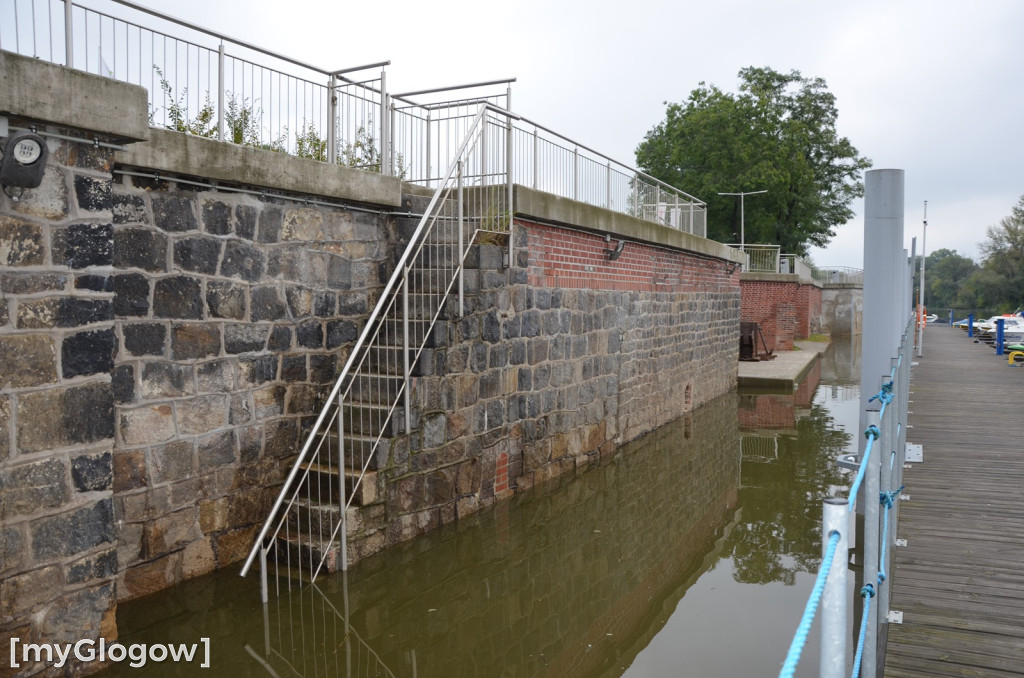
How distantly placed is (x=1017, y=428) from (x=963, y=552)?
4714mm

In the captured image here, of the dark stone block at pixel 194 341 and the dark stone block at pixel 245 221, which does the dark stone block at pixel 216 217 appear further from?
the dark stone block at pixel 194 341

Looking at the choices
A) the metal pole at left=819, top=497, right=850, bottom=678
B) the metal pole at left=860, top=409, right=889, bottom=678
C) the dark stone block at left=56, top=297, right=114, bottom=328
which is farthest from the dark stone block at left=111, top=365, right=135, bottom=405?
the metal pole at left=819, top=497, right=850, bottom=678

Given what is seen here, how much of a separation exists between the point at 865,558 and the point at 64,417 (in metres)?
3.90

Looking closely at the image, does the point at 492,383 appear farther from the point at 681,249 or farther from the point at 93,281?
the point at 681,249

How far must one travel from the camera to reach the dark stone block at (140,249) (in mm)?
4852

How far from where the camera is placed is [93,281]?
4129 mm

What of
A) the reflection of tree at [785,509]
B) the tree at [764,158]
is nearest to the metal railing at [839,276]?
the tree at [764,158]

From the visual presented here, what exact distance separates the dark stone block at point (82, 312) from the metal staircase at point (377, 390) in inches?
58.5

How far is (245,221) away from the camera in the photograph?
5.74 m

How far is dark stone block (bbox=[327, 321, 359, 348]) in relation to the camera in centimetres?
663

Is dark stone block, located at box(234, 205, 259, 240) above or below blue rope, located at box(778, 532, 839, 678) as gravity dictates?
above

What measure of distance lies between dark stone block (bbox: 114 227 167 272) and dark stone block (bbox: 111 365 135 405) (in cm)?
65

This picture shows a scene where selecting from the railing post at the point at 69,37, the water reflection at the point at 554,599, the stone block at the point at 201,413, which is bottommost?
the water reflection at the point at 554,599

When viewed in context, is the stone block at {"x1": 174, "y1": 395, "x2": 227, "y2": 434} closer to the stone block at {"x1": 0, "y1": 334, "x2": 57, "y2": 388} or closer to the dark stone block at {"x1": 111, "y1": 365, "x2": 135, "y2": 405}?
the dark stone block at {"x1": 111, "y1": 365, "x2": 135, "y2": 405}
